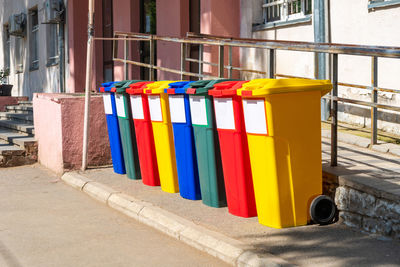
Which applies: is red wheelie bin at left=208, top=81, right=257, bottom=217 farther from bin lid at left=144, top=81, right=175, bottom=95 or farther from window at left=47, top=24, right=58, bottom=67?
window at left=47, top=24, right=58, bottom=67

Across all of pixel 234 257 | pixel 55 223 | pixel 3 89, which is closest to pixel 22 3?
pixel 3 89

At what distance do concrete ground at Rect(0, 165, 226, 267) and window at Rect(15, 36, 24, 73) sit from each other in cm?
1556

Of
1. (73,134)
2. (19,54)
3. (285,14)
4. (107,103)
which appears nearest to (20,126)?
(73,134)

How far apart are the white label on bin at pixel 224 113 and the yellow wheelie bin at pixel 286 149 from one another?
9.7 inches

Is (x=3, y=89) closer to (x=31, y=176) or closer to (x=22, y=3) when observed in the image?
(x=22, y=3)

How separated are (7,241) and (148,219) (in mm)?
1247

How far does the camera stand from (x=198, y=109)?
621 cm

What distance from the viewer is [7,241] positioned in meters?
5.54

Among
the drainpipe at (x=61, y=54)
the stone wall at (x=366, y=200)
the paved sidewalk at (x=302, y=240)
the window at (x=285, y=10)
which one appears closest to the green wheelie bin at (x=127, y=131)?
the paved sidewalk at (x=302, y=240)

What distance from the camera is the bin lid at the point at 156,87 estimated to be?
6.95m

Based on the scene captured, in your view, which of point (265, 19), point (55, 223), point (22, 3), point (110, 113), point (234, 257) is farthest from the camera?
point (22, 3)

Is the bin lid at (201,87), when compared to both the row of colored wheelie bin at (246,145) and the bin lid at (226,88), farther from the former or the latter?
the bin lid at (226,88)

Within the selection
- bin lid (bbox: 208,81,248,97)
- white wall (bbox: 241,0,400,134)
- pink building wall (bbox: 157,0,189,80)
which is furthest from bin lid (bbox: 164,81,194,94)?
pink building wall (bbox: 157,0,189,80)

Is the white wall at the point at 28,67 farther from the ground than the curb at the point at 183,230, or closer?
farther from the ground
